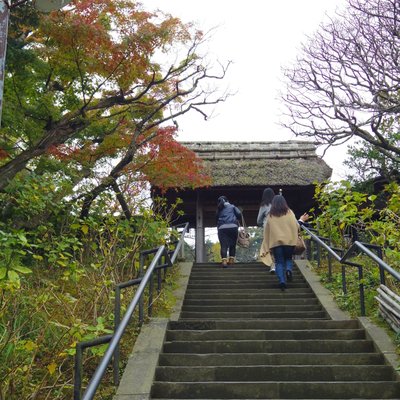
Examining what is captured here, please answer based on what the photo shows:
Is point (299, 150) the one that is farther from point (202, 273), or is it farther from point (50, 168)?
point (50, 168)

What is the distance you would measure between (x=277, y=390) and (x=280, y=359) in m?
0.62

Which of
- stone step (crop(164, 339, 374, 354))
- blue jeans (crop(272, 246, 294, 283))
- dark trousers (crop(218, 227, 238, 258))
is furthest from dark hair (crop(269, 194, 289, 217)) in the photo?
stone step (crop(164, 339, 374, 354))

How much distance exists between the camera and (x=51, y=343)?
5238mm

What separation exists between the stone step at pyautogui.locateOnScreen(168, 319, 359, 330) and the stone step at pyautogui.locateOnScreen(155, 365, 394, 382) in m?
1.23

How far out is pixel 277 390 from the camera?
4496 mm

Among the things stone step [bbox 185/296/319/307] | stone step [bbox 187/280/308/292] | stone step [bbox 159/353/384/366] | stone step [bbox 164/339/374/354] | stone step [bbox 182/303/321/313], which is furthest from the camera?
stone step [bbox 187/280/308/292]

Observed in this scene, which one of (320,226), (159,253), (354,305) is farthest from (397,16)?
(159,253)

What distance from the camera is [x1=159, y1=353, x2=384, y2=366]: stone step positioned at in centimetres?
507

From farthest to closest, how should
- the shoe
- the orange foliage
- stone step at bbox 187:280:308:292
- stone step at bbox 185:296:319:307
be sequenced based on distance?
the orange foliage < stone step at bbox 187:280:308:292 < the shoe < stone step at bbox 185:296:319:307

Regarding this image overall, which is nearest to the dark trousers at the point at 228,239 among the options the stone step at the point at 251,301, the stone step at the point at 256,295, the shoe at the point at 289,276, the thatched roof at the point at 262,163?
the shoe at the point at 289,276

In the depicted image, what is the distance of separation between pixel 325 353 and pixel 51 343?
9.27 feet

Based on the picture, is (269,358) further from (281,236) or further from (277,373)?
(281,236)

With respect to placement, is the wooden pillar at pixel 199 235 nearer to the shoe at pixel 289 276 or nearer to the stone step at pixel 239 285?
the stone step at pixel 239 285

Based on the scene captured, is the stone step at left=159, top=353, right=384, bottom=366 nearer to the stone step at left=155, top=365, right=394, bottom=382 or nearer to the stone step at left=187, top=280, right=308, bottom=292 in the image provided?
the stone step at left=155, top=365, right=394, bottom=382
